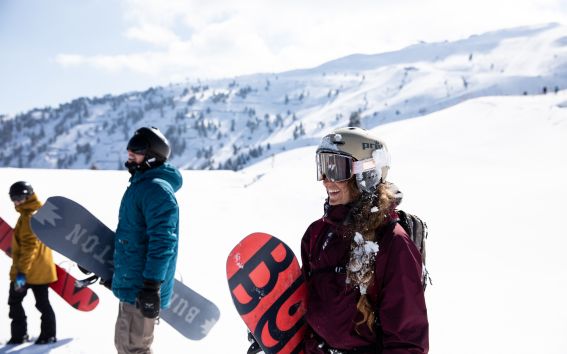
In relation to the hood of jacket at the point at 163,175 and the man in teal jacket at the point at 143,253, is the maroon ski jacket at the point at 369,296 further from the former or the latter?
the hood of jacket at the point at 163,175

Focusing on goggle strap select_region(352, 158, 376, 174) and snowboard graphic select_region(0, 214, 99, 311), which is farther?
snowboard graphic select_region(0, 214, 99, 311)

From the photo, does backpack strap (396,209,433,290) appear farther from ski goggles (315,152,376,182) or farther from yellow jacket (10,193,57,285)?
yellow jacket (10,193,57,285)

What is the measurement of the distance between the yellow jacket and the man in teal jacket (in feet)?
6.80

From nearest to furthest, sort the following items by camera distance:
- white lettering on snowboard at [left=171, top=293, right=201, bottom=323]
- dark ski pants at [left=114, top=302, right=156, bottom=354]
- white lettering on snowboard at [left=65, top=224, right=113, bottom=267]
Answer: dark ski pants at [left=114, top=302, right=156, bottom=354] < white lettering on snowboard at [left=65, top=224, right=113, bottom=267] < white lettering on snowboard at [left=171, top=293, right=201, bottom=323]

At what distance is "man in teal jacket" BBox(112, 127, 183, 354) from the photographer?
3.18m

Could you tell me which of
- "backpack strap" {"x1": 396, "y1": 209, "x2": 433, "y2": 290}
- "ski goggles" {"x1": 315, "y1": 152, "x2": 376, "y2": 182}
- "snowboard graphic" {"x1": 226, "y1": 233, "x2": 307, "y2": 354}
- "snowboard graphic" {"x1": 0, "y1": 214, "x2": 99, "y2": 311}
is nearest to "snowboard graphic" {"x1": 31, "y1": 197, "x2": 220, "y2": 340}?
"snowboard graphic" {"x1": 0, "y1": 214, "x2": 99, "y2": 311}

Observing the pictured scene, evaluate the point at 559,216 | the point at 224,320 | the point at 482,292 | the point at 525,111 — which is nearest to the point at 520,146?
the point at 525,111

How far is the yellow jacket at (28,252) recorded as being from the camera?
15.9ft

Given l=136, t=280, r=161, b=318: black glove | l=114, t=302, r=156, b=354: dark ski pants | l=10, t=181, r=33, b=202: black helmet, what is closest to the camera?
l=136, t=280, r=161, b=318: black glove

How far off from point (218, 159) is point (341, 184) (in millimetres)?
185157

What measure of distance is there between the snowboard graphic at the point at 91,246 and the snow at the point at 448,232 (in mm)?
580

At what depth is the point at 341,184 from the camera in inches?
87.2

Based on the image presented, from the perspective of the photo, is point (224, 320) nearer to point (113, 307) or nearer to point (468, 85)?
point (113, 307)

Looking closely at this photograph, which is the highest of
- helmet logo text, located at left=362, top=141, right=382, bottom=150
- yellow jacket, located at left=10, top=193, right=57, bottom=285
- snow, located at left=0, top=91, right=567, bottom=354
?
helmet logo text, located at left=362, top=141, right=382, bottom=150
